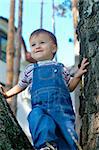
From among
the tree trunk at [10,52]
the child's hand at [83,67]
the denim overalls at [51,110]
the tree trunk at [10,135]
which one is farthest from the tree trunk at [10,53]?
the tree trunk at [10,135]

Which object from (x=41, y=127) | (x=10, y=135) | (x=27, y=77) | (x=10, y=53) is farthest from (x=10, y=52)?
(x=10, y=135)

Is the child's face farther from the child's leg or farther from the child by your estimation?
the child's leg

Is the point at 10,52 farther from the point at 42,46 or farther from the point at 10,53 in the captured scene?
the point at 42,46

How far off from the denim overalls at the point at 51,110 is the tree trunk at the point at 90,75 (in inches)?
3.6

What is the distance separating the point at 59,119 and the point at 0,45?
14.9 metres

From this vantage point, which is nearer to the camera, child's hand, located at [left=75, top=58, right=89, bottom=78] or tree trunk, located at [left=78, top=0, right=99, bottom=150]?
tree trunk, located at [left=78, top=0, right=99, bottom=150]

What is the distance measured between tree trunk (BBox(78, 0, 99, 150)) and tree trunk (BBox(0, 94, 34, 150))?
21.3 inches

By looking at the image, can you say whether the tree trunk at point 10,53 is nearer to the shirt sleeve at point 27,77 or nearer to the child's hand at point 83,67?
the shirt sleeve at point 27,77

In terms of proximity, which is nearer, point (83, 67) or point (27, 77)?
point (83, 67)

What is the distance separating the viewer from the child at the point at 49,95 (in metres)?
2.45

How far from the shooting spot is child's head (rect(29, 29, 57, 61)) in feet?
9.33

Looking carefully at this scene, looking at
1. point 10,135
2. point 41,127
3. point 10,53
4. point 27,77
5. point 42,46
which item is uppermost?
point 42,46

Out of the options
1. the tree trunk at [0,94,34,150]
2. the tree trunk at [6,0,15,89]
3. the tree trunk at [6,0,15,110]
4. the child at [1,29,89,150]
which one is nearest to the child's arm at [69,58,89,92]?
the child at [1,29,89,150]

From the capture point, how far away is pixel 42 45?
2844mm
